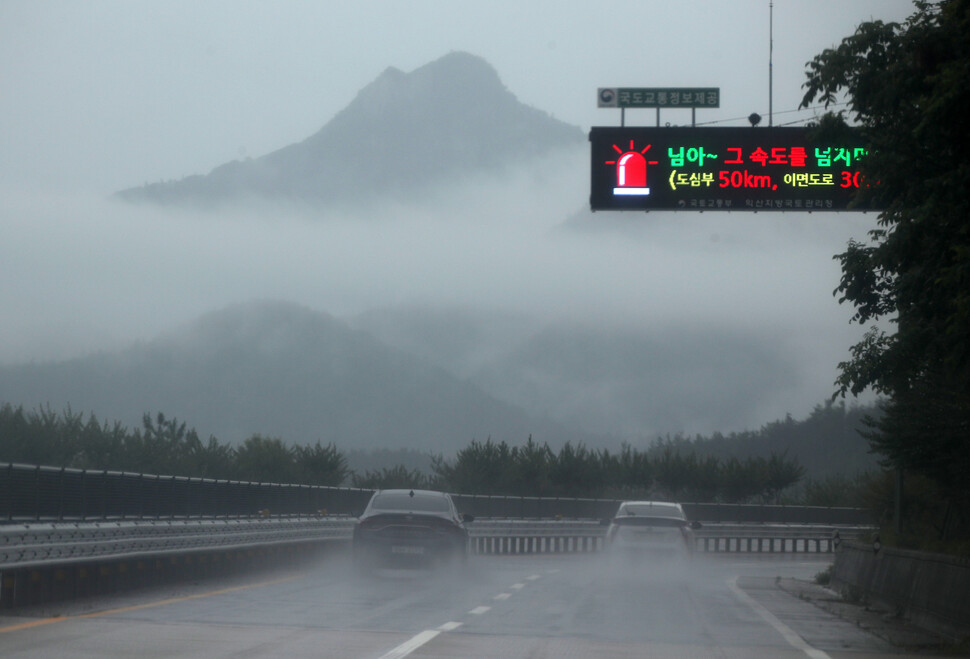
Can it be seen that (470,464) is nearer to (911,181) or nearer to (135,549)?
(135,549)

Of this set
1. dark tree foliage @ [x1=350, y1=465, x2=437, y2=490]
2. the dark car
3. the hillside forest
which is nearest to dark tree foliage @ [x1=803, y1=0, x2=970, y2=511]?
the dark car

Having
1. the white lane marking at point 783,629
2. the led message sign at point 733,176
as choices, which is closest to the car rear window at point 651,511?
the white lane marking at point 783,629

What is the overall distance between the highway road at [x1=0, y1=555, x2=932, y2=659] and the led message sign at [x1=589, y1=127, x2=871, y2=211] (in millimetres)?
5903

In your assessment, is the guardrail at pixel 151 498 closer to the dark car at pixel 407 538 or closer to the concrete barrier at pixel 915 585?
the dark car at pixel 407 538

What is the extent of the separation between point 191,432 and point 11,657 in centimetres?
8938

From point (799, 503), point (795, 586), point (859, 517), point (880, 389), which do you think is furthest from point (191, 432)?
point (880, 389)

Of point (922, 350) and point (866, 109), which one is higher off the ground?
point (866, 109)

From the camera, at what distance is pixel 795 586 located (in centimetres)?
2616

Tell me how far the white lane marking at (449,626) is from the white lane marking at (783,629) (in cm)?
347

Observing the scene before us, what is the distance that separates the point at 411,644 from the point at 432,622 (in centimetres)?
247

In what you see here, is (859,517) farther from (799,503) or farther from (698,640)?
(698,640)

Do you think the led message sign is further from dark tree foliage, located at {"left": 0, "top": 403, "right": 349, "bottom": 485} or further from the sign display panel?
dark tree foliage, located at {"left": 0, "top": 403, "right": 349, "bottom": 485}

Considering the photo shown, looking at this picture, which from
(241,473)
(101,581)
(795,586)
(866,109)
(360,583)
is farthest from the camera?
(241,473)

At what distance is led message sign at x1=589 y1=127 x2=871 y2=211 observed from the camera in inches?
800
